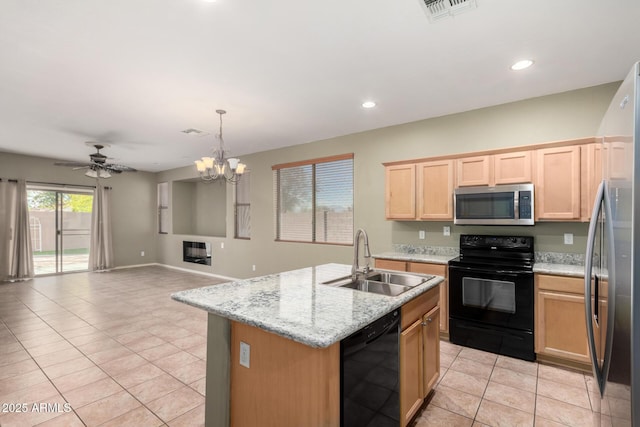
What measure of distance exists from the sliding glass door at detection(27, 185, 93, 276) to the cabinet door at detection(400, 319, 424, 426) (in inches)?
339

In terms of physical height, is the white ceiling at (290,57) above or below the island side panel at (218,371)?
above

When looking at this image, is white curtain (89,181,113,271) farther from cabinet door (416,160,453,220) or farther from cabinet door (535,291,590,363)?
cabinet door (535,291,590,363)

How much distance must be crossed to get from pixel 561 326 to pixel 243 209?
5.75 m

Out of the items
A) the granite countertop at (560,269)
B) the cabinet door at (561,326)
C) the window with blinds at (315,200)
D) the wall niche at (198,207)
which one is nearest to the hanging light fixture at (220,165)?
the window with blinds at (315,200)

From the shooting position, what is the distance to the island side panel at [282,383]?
4.50 ft

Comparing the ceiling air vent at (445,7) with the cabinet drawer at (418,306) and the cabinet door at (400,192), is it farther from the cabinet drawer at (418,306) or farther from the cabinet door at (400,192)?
the cabinet door at (400,192)

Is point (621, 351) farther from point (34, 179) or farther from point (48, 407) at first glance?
point (34, 179)

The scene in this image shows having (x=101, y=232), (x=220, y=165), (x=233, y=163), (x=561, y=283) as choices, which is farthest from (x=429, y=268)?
(x=101, y=232)

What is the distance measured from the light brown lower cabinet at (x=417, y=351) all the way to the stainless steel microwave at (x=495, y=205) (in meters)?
1.53

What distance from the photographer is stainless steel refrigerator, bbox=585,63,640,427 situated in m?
0.89

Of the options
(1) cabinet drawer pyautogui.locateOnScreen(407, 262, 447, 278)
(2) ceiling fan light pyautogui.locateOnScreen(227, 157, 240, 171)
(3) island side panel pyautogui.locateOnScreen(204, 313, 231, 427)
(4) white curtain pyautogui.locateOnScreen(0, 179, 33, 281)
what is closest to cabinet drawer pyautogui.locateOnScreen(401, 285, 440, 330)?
(3) island side panel pyautogui.locateOnScreen(204, 313, 231, 427)

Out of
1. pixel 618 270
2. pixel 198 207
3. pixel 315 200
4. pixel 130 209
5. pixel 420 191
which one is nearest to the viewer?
pixel 618 270

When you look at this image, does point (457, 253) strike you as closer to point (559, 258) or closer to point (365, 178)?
point (559, 258)

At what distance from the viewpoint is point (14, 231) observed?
655 centimetres
